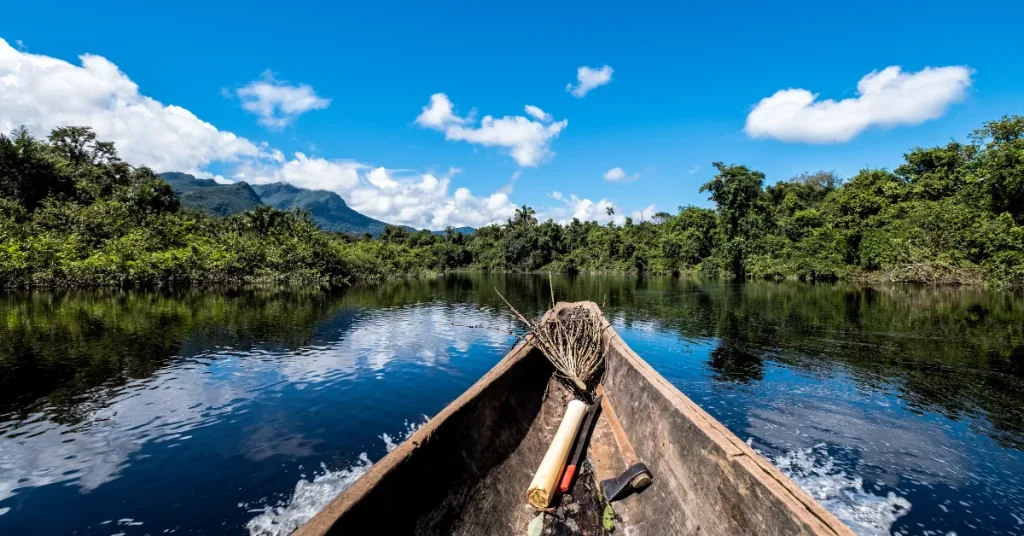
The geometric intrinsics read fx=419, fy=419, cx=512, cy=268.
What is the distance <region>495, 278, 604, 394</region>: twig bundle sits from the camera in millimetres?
6949

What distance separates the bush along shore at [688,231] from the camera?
24.9m

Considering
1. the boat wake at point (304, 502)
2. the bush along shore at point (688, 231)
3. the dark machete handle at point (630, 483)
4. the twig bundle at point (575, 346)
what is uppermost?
the bush along shore at point (688, 231)

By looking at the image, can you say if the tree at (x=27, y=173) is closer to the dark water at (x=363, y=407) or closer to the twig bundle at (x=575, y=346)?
the dark water at (x=363, y=407)

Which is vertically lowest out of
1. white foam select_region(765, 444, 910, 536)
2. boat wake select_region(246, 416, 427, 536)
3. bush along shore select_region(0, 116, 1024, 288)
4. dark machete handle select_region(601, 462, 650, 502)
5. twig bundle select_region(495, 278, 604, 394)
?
boat wake select_region(246, 416, 427, 536)

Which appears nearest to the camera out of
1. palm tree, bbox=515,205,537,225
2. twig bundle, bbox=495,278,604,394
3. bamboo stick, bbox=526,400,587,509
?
bamboo stick, bbox=526,400,587,509

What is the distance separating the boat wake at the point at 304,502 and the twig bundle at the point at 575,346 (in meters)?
3.21

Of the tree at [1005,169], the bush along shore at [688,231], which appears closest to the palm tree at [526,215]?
the bush along shore at [688,231]

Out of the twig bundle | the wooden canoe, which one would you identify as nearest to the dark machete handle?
the wooden canoe

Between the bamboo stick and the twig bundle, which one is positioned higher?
the twig bundle

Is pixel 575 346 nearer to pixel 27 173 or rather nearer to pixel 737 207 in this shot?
pixel 27 173

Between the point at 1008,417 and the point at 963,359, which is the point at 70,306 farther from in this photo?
the point at 963,359

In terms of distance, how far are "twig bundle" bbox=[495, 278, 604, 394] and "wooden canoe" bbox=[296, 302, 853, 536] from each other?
1547mm

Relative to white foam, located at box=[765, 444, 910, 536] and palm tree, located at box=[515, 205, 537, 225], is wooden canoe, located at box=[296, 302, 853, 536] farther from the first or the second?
palm tree, located at box=[515, 205, 537, 225]

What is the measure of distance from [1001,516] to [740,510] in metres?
3.77
